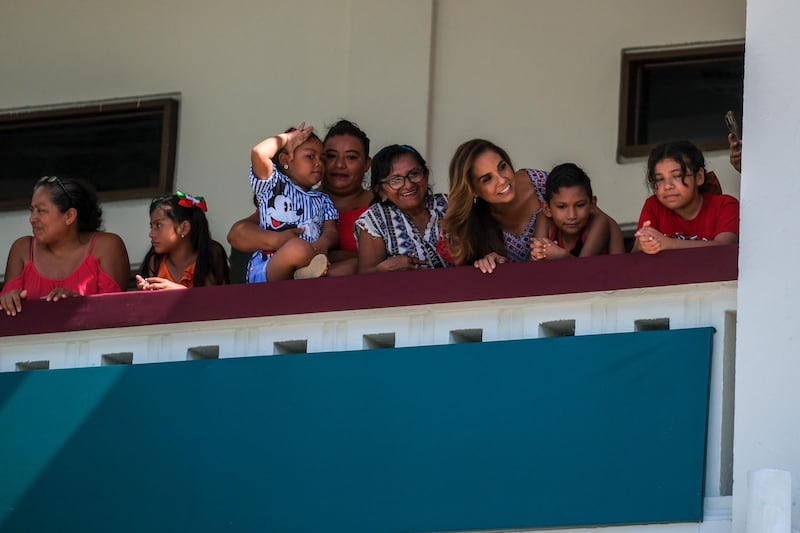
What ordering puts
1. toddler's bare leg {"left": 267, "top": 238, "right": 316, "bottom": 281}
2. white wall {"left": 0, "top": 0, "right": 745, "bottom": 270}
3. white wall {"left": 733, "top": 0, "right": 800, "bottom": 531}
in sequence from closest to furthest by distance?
white wall {"left": 733, "top": 0, "right": 800, "bottom": 531} < toddler's bare leg {"left": 267, "top": 238, "right": 316, "bottom": 281} < white wall {"left": 0, "top": 0, "right": 745, "bottom": 270}

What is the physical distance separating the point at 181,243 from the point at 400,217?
1227 mm

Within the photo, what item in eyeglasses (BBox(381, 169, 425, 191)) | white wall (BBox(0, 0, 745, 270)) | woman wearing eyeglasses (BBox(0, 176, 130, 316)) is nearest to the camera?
eyeglasses (BBox(381, 169, 425, 191))

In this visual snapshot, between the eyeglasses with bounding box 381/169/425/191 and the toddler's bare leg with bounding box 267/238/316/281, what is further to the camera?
the eyeglasses with bounding box 381/169/425/191

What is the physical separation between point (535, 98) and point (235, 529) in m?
3.77

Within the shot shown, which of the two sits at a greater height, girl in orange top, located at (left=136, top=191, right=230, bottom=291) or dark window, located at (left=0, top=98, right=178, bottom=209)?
dark window, located at (left=0, top=98, right=178, bottom=209)

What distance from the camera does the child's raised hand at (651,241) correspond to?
7496 millimetres

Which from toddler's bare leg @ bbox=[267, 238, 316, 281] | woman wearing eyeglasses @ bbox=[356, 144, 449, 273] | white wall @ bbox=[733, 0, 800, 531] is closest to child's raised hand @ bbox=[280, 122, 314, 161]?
woman wearing eyeglasses @ bbox=[356, 144, 449, 273]

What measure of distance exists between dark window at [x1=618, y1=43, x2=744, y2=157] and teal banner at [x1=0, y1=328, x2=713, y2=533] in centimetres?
322

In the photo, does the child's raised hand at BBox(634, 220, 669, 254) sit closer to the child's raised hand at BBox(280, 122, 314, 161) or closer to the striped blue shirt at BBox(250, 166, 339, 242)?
the striped blue shirt at BBox(250, 166, 339, 242)

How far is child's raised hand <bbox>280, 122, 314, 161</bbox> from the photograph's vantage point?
890cm

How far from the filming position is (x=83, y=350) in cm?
854

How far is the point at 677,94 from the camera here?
35.0 ft

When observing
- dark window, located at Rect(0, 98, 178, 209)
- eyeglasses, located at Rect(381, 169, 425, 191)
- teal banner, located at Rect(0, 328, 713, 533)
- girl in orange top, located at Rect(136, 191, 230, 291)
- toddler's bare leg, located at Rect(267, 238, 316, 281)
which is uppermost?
dark window, located at Rect(0, 98, 178, 209)

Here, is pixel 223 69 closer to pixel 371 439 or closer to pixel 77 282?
pixel 77 282
